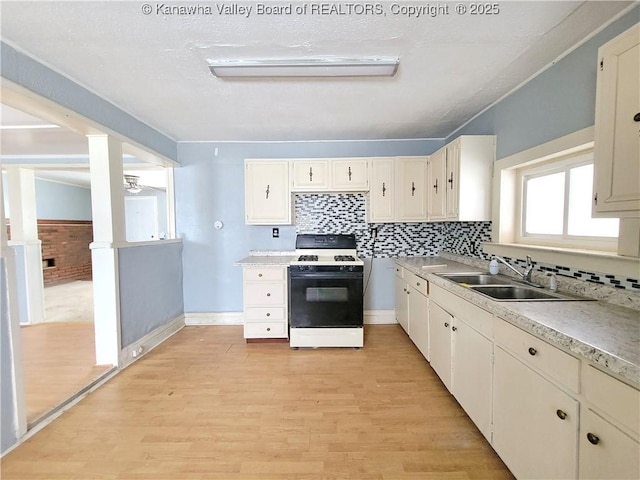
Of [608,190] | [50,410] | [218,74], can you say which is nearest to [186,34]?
[218,74]

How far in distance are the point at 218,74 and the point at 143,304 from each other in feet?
7.58

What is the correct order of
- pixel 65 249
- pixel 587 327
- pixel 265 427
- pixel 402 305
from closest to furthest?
pixel 587 327, pixel 265 427, pixel 402 305, pixel 65 249

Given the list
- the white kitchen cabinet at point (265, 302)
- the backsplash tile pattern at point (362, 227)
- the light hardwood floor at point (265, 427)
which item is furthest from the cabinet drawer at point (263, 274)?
the light hardwood floor at point (265, 427)

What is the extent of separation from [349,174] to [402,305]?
5.43ft

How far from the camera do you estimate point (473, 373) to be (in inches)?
64.8

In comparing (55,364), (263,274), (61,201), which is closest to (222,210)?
(263,274)

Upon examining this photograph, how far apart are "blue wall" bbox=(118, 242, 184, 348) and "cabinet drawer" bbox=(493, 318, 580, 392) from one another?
2.96 m

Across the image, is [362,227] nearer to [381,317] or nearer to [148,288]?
[381,317]

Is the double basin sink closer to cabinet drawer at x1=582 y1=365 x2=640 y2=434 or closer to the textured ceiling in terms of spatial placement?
cabinet drawer at x1=582 y1=365 x2=640 y2=434

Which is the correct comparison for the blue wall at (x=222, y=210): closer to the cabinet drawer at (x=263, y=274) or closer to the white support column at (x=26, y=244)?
the cabinet drawer at (x=263, y=274)

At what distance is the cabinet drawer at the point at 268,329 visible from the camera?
301 cm

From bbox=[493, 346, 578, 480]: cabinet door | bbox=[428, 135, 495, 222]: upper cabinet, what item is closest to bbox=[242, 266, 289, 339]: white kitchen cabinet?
bbox=[428, 135, 495, 222]: upper cabinet

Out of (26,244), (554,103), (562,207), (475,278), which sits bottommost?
(475,278)

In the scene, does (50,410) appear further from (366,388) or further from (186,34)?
(186,34)
